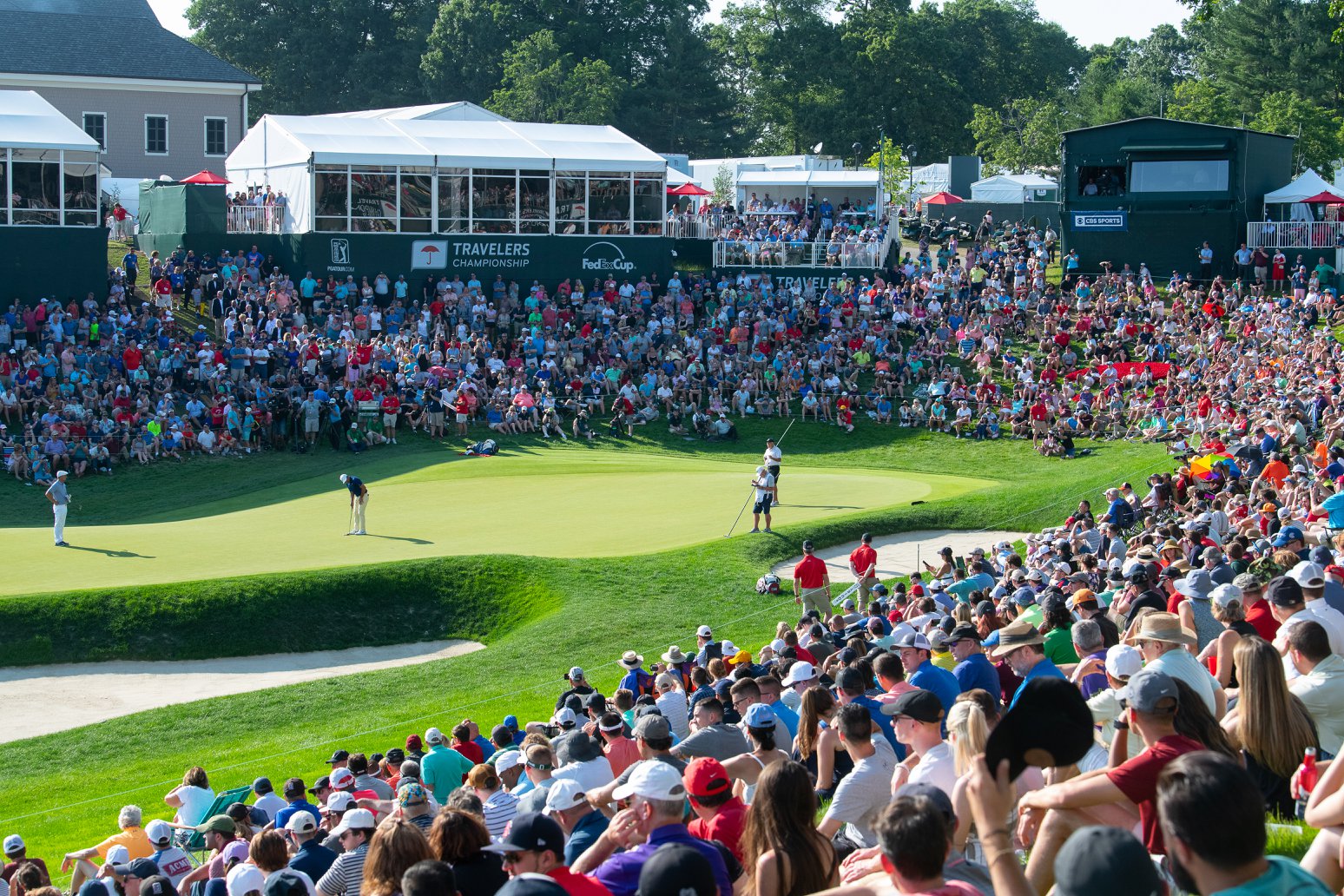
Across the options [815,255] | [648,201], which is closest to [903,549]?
[815,255]

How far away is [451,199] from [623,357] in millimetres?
8024

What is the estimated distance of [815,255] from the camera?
4572 centimetres

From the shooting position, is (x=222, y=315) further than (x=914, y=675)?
Yes

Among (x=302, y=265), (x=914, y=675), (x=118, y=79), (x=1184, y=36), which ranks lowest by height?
(x=914, y=675)

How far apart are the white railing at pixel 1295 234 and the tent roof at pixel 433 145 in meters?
17.9

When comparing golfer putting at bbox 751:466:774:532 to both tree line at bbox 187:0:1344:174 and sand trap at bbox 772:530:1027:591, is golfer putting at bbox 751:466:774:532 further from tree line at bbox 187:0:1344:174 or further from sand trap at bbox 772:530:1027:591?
tree line at bbox 187:0:1344:174

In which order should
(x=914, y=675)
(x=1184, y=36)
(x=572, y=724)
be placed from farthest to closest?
(x=1184, y=36)
(x=572, y=724)
(x=914, y=675)

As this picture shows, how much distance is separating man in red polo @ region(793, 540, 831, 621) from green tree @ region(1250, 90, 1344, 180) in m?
54.8

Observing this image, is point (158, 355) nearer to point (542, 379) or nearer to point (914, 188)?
point (542, 379)

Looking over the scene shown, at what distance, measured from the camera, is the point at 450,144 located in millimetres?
43562

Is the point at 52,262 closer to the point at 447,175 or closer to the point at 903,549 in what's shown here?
the point at 447,175

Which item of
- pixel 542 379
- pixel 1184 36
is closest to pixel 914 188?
Answer: pixel 542 379

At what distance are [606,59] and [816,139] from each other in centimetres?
1309

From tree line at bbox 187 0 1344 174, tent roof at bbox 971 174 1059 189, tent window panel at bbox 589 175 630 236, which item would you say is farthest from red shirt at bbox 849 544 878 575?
tree line at bbox 187 0 1344 174
